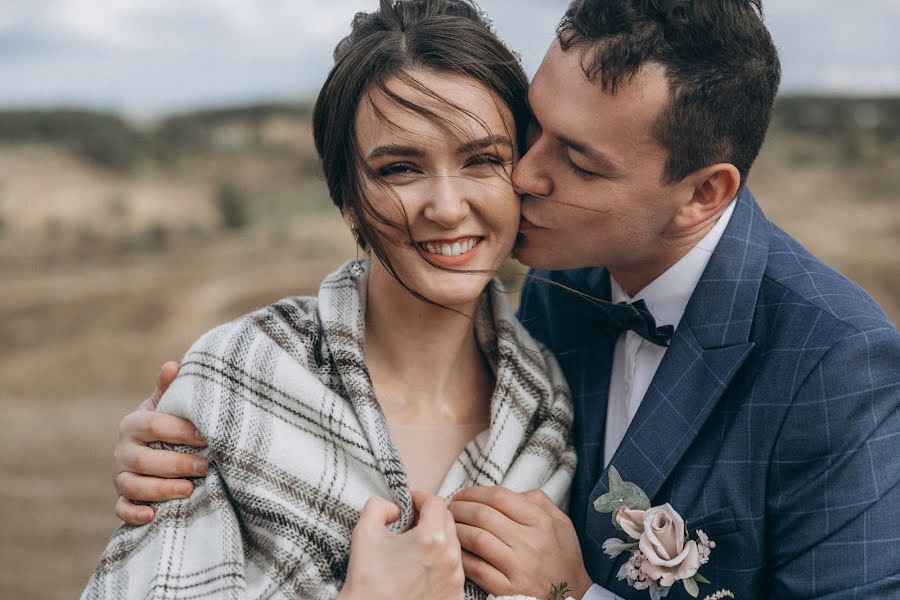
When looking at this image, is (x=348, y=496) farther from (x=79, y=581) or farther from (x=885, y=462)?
(x=79, y=581)

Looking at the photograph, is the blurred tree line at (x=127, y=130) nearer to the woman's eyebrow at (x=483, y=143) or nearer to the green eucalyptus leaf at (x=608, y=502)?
the woman's eyebrow at (x=483, y=143)

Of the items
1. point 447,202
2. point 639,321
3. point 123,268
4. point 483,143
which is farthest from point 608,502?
point 123,268

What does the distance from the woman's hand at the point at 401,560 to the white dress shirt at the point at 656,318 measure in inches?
23.0

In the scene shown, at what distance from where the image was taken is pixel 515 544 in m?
2.22

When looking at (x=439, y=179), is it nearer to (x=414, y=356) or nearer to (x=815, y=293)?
(x=414, y=356)

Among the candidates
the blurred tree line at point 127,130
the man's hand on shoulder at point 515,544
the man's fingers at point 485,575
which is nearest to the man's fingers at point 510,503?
the man's hand on shoulder at point 515,544

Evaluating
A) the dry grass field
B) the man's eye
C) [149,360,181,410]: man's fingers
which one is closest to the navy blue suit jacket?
the man's eye

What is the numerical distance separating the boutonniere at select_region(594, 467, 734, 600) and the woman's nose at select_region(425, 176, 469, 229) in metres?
0.70

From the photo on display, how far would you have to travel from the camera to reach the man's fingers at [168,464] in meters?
2.21

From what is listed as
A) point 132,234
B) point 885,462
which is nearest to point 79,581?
point 885,462

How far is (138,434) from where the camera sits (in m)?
2.29

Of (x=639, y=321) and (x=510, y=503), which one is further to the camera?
(x=639, y=321)

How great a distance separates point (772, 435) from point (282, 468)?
1.13 meters

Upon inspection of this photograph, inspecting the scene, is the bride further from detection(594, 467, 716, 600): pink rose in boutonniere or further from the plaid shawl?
detection(594, 467, 716, 600): pink rose in boutonniere
